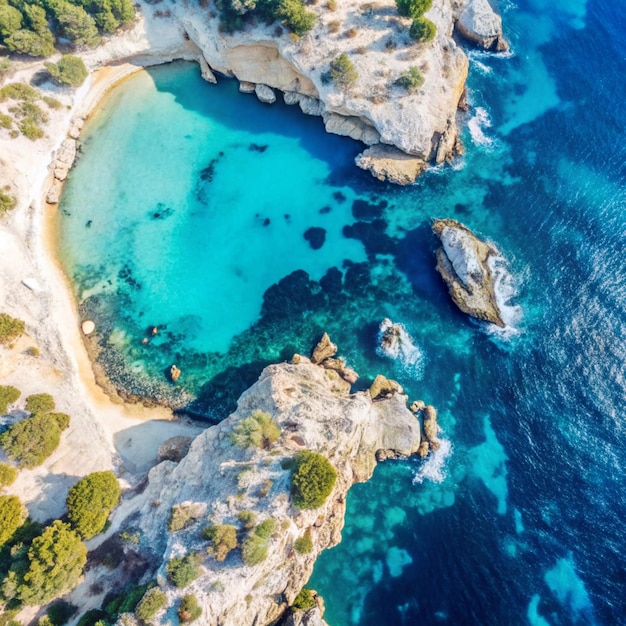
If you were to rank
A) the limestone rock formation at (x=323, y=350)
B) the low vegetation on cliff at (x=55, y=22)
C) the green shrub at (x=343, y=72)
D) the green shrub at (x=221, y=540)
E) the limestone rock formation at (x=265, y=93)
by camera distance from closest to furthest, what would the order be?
the green shrub at (x=221, y=540) → the limestone rock formation at (x=323, y=350) → the green shrub at (x=343, y=72) → the low vegetation on cliff at (x=55, y=22) → the limestone rock formation at (x=265, y=93)

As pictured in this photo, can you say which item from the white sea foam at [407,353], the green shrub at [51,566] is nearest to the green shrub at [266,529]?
the green shrub at [51,566]

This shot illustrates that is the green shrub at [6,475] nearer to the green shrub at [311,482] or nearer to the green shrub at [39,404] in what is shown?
the green shrub at [39,404]

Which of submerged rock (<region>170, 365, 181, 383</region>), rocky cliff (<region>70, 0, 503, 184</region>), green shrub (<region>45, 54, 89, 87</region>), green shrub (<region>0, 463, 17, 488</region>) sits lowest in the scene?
green shrub (<region>0, 463, 17, 488</region>)

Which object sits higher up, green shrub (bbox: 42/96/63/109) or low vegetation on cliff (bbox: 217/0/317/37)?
A: low vegetation on cliff (bbox: 217/0/317/37)

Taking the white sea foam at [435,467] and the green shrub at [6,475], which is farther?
the white sea foam at [435,467]

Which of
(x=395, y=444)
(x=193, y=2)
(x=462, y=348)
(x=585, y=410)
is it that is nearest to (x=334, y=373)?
(x=395, y=444)

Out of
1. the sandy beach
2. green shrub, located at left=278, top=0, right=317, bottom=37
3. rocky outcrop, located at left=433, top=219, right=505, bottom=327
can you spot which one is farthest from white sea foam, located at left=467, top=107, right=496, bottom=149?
the sandy beach

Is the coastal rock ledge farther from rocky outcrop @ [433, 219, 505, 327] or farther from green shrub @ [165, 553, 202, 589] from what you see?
rocky outcrop @ [433, 219, 505, 327]
